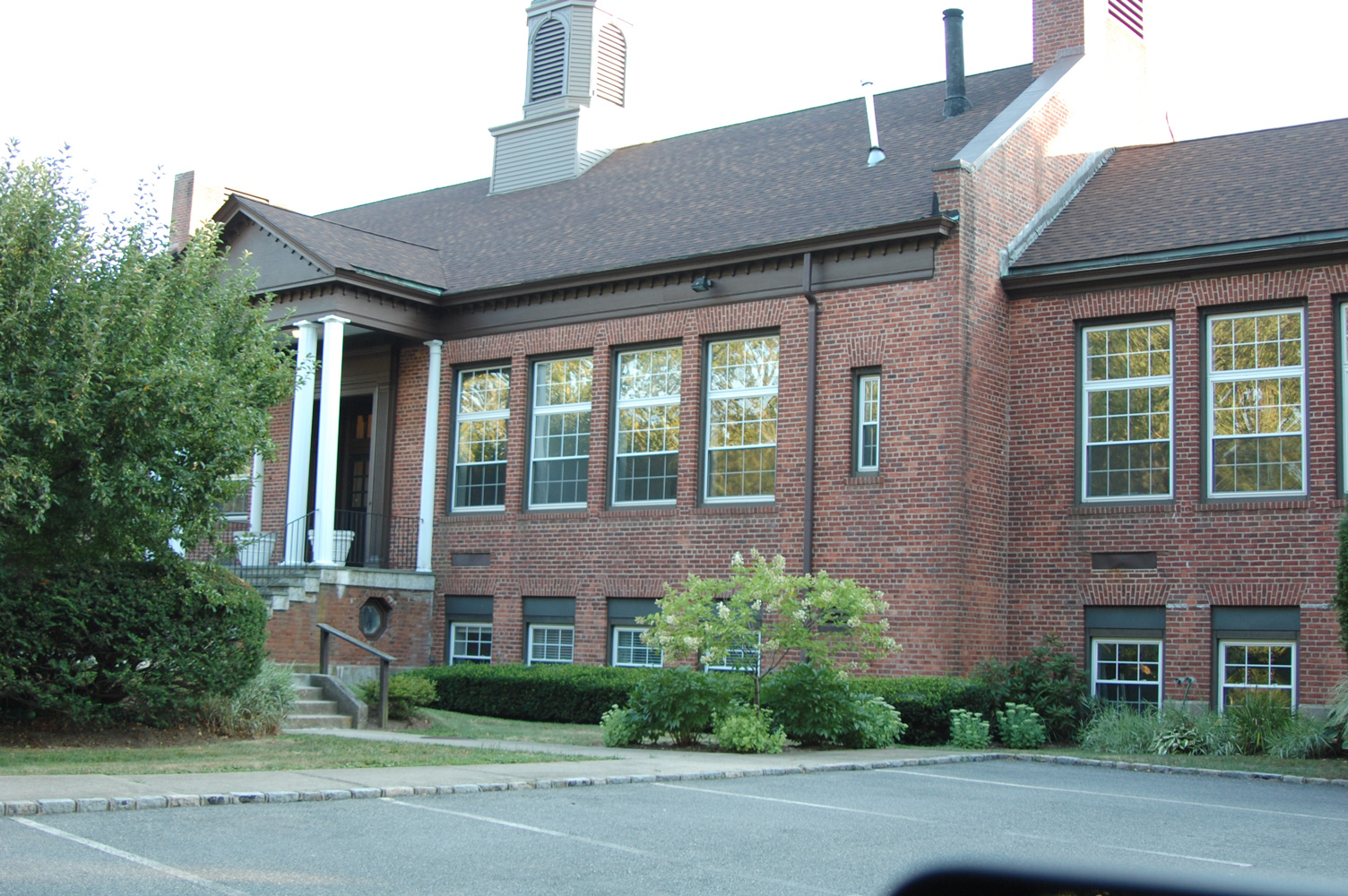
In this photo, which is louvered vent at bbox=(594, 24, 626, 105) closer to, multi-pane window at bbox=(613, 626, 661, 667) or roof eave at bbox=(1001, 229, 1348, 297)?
roof eave at bbox=(1001, 229, 1348, 297)

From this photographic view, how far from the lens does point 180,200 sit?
3225 centimetres

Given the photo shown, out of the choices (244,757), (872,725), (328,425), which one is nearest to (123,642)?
(244,757)

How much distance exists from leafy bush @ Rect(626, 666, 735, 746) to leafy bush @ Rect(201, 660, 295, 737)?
402cm

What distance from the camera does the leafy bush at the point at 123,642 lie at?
13.5 metres

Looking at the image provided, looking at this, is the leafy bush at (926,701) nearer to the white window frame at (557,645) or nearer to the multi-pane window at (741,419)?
the multi-pane window at (741,419)

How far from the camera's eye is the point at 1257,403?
18.1m

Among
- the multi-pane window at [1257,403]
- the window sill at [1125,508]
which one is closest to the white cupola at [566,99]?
the window sill at [1125,508]

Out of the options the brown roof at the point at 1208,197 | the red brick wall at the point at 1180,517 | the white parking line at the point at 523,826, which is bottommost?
the white parking line at the point at 523,826

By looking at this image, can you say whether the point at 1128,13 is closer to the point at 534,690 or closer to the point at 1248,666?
the point at 1248,666

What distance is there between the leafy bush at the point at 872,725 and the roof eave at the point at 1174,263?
264 inches

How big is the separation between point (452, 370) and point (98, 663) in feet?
Result: 36.1

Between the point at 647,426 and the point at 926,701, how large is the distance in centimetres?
700

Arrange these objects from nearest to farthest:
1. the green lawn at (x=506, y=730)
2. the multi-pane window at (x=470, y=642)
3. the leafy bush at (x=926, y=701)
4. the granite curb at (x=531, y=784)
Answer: the granite curb at (x=531, y=784) → the green lawn at (x=506, y=730) → the leafy bush at (x=926, y=701) → the multi-pane window at (x=470, y=642)

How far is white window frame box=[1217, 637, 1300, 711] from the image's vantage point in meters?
17.3
